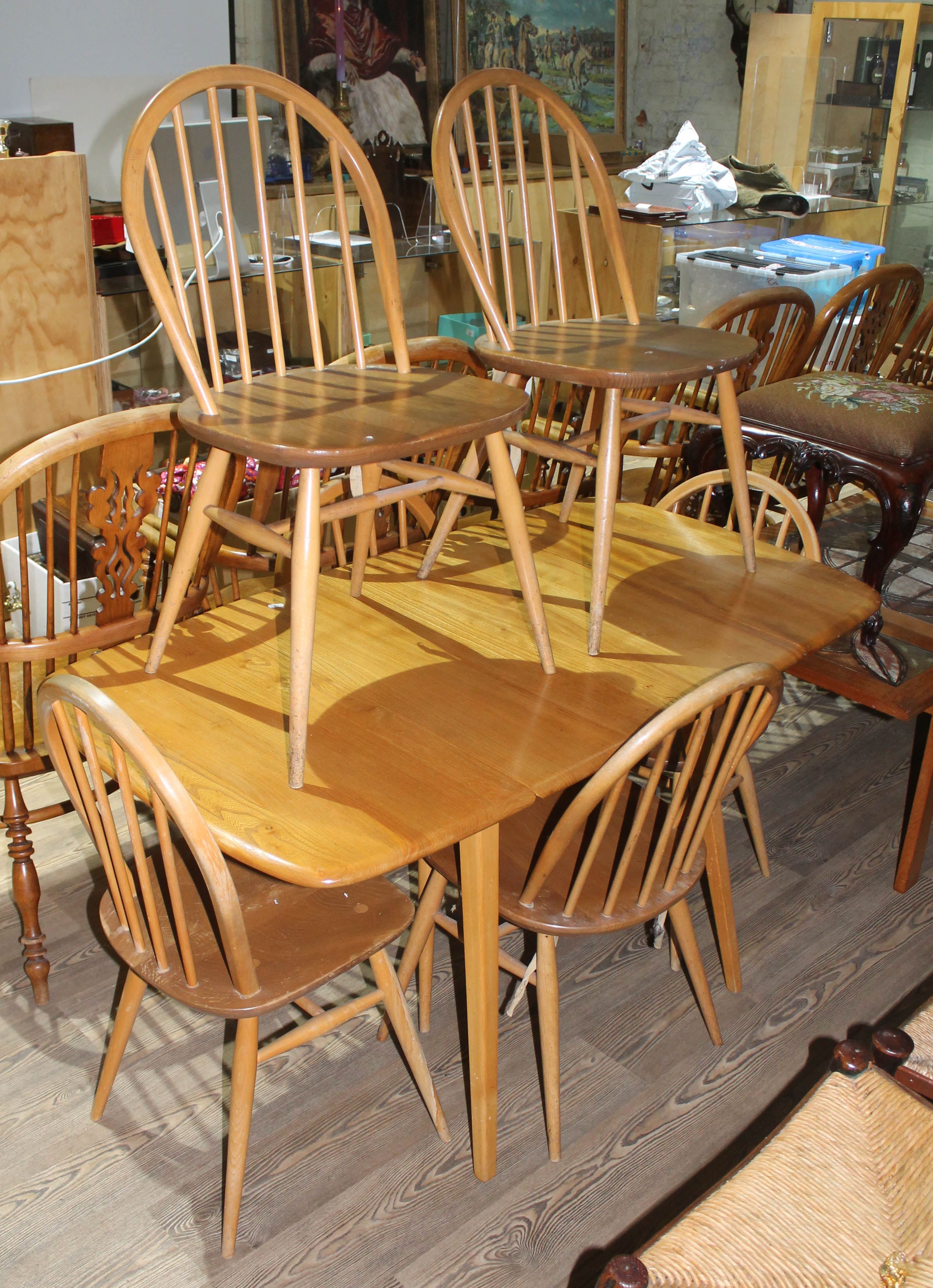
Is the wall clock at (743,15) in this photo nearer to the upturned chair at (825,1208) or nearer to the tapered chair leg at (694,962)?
the tapered chair leg at (694,962)

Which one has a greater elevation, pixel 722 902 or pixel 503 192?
pixel 503 192

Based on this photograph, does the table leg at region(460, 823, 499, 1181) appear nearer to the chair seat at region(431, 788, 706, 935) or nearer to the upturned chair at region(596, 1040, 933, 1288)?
the chair seat at region(431, 788, 706, 935)

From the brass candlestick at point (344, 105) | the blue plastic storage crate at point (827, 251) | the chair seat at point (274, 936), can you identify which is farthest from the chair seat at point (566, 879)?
the brass candlestick at point (344, 105)

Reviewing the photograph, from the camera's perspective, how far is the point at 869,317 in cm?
323

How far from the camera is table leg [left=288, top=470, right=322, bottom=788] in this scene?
4.37 ft

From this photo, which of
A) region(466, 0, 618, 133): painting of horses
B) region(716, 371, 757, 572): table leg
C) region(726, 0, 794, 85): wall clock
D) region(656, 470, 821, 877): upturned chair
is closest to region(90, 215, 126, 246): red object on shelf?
region(656, 470, 821, 877): upturned chair

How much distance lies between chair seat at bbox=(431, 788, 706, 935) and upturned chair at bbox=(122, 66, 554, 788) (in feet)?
0.92

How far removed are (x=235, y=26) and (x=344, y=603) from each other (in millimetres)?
4079

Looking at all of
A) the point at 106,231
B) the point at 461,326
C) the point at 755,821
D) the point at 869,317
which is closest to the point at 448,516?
the point at 755,821

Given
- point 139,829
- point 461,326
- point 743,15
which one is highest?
point 743,15

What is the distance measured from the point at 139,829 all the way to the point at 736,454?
1187 mm

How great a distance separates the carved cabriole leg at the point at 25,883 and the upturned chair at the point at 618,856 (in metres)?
0.61

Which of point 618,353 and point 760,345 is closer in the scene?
point 618,353

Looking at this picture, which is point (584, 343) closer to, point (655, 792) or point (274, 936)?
point (655, 792)
